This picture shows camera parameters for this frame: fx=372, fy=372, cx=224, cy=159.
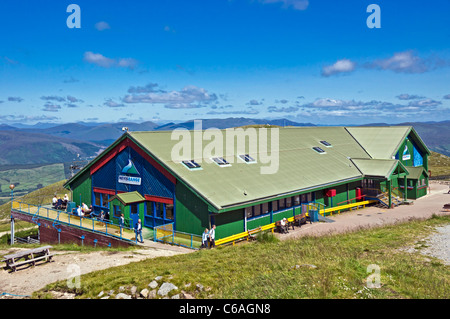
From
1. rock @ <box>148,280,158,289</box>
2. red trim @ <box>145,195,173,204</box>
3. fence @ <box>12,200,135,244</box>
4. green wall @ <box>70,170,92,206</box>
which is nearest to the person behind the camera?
rock @ <box>148,280,158,289</box>

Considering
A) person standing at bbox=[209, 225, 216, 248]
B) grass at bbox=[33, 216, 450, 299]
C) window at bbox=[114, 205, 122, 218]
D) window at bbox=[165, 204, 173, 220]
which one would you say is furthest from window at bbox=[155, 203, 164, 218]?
grass at bbox=[33, 216, 450, 299]

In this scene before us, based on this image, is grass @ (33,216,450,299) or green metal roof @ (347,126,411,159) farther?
green metal roof @ (347,126,411,159)

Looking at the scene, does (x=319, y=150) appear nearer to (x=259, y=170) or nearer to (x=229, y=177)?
(x=259, y=170)

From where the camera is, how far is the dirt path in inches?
654

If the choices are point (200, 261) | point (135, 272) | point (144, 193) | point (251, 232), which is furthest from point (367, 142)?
point (135, 272)

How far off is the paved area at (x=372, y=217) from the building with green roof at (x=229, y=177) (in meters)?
1.85

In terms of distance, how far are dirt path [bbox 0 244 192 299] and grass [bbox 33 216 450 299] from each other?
1.93 meters

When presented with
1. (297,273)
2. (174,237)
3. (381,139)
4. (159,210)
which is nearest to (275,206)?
(174,237)

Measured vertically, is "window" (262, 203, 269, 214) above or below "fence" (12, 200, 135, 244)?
above

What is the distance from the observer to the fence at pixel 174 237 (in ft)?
77.6

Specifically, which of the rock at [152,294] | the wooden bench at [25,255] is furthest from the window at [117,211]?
the rock at [152,294]

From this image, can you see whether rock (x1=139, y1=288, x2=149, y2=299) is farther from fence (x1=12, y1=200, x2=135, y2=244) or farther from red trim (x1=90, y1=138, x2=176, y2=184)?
red trim (x1=90, y1=138, x2=176, y2=184)

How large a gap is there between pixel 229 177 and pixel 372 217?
1355 centimetres
